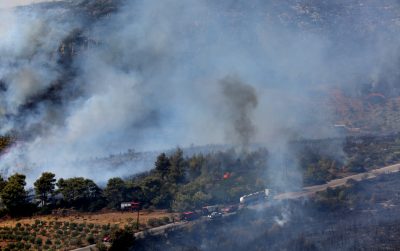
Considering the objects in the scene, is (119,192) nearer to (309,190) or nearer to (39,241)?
(39,241)

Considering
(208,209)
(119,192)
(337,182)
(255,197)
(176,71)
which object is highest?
(176,71)

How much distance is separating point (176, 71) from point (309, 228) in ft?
145

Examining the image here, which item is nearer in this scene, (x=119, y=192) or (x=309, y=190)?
(x=119, y=192)

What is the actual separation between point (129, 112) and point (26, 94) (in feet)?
40.2

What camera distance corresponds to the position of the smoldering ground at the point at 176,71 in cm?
5525

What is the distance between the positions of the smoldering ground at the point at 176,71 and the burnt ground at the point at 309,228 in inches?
563

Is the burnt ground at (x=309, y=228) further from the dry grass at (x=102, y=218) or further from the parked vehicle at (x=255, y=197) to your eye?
the dry grass at (x=102, y=218)

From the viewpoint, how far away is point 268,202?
42.3m

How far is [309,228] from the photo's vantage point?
37.5 m

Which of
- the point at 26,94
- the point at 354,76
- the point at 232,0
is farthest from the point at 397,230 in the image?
the point at 232,0

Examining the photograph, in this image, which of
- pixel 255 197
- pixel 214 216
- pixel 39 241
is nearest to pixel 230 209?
Result: pixel 214 216

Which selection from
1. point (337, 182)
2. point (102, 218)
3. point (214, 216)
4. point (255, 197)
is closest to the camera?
point (214, 216)

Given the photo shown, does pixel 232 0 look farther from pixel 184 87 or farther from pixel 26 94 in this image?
pixel 26 94

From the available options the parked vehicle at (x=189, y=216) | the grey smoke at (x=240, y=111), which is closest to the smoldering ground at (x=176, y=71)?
the grey smoke at (x=240, y=111)
